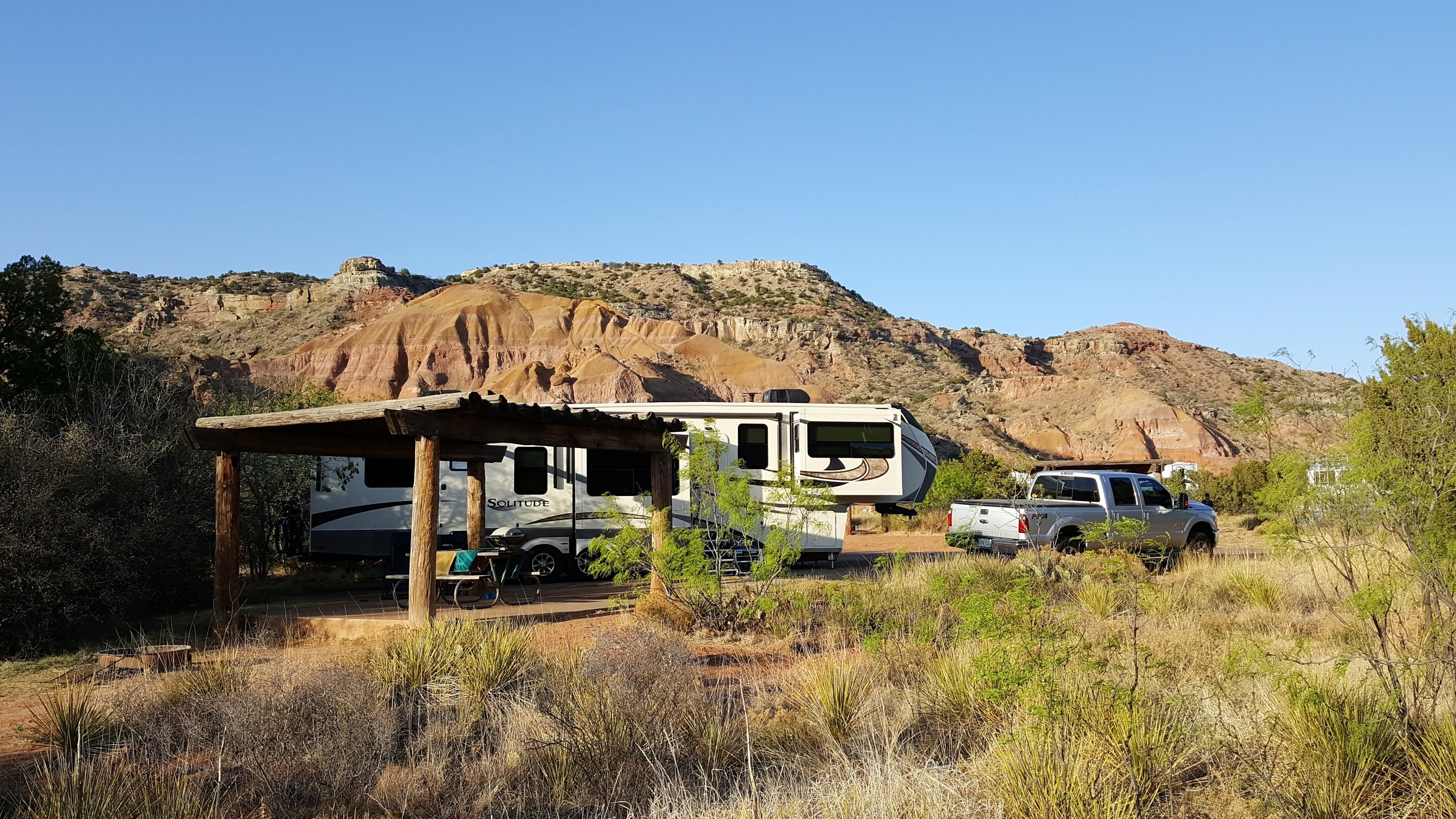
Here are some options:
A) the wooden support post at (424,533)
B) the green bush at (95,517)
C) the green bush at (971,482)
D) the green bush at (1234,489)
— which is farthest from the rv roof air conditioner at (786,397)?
the green bush at (1234,489)

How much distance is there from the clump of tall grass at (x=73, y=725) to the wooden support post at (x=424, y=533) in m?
3.14

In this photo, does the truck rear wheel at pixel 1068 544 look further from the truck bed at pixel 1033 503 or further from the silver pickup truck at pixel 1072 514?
the truck bed at pixel 1033 503

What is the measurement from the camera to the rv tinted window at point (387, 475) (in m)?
17.1

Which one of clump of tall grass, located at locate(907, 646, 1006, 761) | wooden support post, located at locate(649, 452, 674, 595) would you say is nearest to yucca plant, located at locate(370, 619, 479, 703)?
wooden support post, located at locate(649, 452, 674, 595)

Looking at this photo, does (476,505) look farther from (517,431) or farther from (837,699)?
(837,699)

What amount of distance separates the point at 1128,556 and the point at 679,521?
10.4m

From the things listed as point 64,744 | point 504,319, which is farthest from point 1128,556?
point 504,319

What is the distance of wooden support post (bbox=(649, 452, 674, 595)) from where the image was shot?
11.9 meters

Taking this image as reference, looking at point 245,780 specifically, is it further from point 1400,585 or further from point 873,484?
point 873,484

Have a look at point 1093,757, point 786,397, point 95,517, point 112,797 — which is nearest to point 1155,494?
point 786,397

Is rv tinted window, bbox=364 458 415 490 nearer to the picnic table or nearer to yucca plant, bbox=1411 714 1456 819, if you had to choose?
the picnic table

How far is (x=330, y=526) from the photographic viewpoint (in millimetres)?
16984

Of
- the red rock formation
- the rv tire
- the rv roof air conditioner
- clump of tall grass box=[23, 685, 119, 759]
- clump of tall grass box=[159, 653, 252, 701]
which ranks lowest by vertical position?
the rv tire

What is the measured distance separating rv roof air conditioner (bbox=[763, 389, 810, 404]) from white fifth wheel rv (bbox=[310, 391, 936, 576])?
1.61 feet
